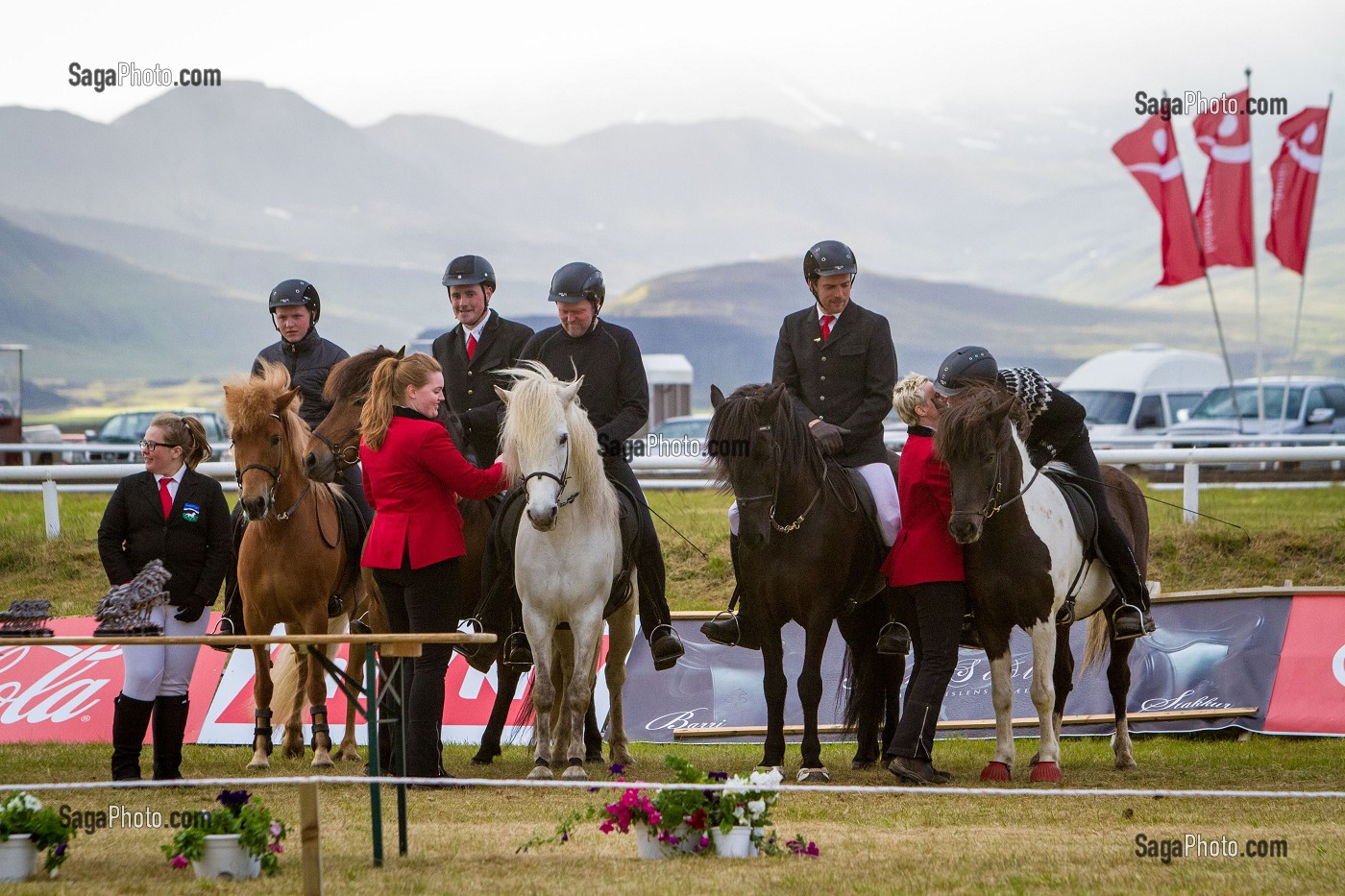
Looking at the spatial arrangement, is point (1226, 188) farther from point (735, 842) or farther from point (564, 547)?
point (735, 842)

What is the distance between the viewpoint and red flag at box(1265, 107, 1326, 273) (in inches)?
936

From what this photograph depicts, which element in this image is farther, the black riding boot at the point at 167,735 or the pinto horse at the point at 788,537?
the black riding boot at the point at 167,735

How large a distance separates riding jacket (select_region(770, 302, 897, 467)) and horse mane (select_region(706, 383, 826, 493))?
25.7 inches

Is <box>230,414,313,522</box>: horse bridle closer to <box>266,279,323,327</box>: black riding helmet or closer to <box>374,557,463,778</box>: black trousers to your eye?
<box>374,557,463,778</box>: black trousers

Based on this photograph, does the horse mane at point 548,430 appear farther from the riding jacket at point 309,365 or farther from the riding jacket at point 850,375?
the riding jacket at point 309,365

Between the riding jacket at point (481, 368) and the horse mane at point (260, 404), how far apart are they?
3.11 feet

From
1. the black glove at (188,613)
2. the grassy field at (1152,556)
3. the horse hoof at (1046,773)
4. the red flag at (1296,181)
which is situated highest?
the red flag at (1296,181)

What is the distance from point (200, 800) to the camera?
7246 mm

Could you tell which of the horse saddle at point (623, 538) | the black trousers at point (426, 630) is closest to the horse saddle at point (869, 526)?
the horse saddle at point (623, 538)

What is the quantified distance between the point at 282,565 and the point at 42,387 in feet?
356

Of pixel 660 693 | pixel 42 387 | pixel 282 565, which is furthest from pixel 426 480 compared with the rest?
pixel 42 387

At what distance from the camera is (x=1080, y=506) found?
8.58 meters

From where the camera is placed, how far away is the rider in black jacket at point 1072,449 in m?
Result: 8.43

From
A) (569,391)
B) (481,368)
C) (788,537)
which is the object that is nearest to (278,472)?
(481,368)
